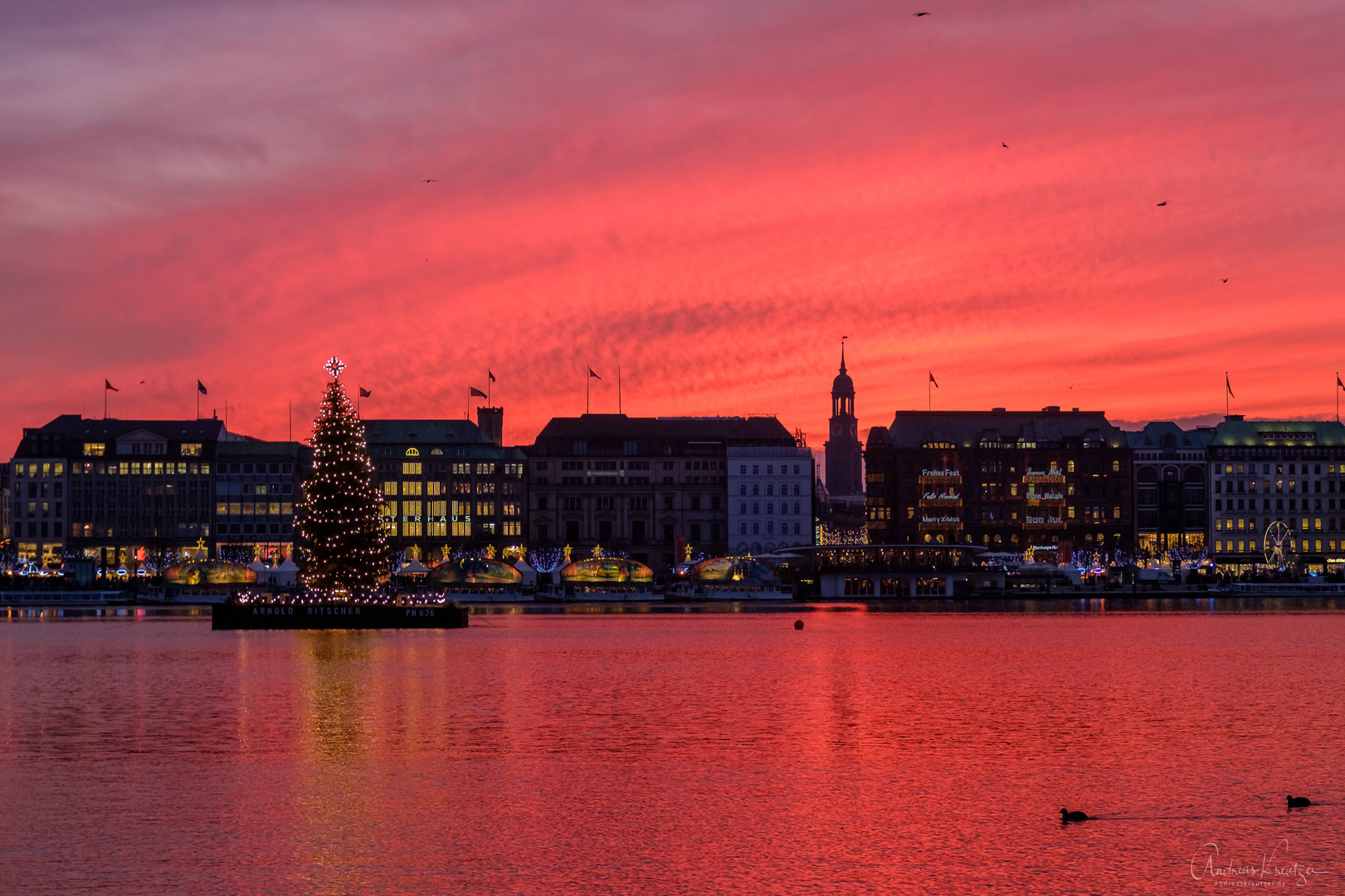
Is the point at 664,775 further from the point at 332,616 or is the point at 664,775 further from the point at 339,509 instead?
the point at 339,509

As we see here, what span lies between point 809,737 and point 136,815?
1805 centimetres

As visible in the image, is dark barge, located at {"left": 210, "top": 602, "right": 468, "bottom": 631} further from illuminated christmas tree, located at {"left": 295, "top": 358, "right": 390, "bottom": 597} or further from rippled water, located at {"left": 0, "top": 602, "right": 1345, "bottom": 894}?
rippled water, located at {"left": 0, "top": 602, "right": 1345, "bottom": 894}

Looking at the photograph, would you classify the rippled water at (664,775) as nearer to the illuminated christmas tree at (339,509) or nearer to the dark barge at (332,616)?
the dark barge at (332,616)

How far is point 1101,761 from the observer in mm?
36344

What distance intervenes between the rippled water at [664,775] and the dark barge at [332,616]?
29.2m

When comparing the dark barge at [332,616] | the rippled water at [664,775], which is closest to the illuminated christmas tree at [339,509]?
the dark barge at [332,616]

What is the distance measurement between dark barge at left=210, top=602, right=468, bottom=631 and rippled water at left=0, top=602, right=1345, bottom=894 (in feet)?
96.0

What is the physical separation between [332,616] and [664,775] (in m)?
68.6

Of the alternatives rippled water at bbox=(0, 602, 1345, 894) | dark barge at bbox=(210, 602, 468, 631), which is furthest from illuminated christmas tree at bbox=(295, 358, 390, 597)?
rippled water at bbox=(0, 602, 1345, 894)

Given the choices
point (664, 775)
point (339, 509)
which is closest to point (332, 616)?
point (339, 509)

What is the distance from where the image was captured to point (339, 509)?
101375mm

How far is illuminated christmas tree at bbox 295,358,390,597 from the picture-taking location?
101 meters

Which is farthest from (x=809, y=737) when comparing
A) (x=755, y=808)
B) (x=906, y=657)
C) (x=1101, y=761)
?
(x=906, y=657)

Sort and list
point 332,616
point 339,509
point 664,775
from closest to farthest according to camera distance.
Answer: point 664,775, point 332,616, point 339,509
